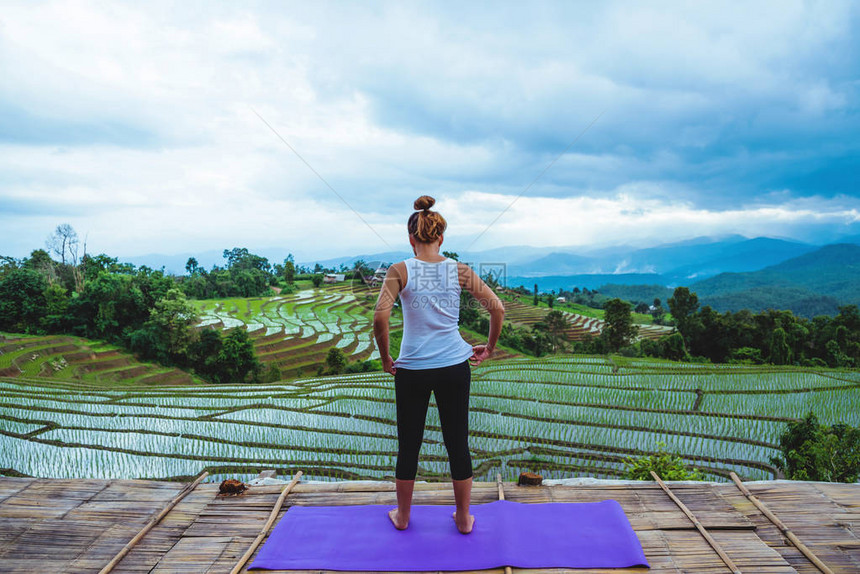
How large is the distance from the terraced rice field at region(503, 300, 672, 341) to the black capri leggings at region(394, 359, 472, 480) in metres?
45.9

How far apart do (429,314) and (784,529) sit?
283cm

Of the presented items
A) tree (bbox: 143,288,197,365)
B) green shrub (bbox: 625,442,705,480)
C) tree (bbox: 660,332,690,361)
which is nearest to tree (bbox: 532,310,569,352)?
tree (bbox: 660,332,690,361)

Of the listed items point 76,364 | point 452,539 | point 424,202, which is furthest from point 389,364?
point 76,364

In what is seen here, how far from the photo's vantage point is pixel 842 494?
354cm

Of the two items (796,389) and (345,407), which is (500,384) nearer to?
(345,407)

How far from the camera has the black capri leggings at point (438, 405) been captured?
108 inches

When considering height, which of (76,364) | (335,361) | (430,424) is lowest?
(76,364)

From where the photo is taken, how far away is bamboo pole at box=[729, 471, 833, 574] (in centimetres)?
266

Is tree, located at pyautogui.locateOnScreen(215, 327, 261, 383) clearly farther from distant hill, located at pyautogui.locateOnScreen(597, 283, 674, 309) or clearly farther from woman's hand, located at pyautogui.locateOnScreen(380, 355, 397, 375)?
distant hill, located at pyautogui.locateOnScreen(597, 283, 674, 309)

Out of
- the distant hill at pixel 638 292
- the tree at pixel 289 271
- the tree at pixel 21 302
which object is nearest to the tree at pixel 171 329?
the tree at pixel 21 302

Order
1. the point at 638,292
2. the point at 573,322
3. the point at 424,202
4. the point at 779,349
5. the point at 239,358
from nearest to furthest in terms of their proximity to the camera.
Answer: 1. the point at 424,202
2. the point at 779,349
3. the point at 239,358
4. the point at 573,322
5. the point at 638,292

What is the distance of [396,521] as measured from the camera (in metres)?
3.01

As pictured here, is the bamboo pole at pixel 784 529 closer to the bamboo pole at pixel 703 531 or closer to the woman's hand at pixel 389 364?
the bamboo pole at pixel 703 531

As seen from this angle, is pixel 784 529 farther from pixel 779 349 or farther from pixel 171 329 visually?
pixel 171 329
